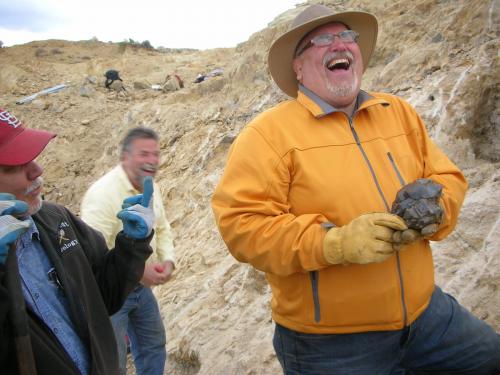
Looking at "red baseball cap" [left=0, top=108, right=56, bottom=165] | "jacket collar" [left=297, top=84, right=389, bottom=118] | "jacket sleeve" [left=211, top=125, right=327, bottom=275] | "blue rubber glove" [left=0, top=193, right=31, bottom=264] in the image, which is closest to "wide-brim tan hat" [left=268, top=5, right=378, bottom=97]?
"jacket collar" [left=297, top=84, right=389, bottom=118]

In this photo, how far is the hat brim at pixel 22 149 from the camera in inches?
75.1

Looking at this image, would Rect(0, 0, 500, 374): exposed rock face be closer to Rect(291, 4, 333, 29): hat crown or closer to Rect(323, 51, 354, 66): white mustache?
Rect(323, 51, 354, 66): white mustache

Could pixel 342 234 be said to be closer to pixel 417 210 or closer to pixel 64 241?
pixel 417 210

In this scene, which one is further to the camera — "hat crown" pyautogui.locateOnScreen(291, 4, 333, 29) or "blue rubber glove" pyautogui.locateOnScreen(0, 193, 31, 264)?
"hat crown" pyautogui.locateOnScreen(291, 4, 333, 29)

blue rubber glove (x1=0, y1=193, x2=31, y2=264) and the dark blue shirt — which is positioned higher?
blue rubber glove (x1=0, y1=193, x2=31, y2=264)

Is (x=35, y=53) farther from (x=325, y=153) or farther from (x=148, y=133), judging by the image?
(x=325, y=153)

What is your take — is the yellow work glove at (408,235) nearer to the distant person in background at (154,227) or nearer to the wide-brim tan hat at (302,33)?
the wide-brim tan hat at (302,33)

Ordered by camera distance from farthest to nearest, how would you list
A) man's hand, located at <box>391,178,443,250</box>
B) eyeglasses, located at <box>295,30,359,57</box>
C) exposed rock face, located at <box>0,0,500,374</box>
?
exposed rock face, located at <box>0,0,500,374</box>
eyeglasses, located at <box>295,30,359,57</box>
man's hand, located at <box>391,178,443,250</box>

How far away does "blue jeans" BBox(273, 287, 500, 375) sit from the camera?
83.9 inches

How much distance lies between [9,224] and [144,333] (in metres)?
2.26

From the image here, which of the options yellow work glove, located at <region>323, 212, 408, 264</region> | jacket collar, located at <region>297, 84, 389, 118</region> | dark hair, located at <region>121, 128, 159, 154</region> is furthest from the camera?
dark hair, located at <region>121, 128, 159, 154</region>

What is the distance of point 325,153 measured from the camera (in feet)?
7.09

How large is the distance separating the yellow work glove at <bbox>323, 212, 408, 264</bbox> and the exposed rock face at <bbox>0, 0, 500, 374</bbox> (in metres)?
1.74

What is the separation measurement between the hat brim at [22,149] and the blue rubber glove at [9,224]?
187 mm
